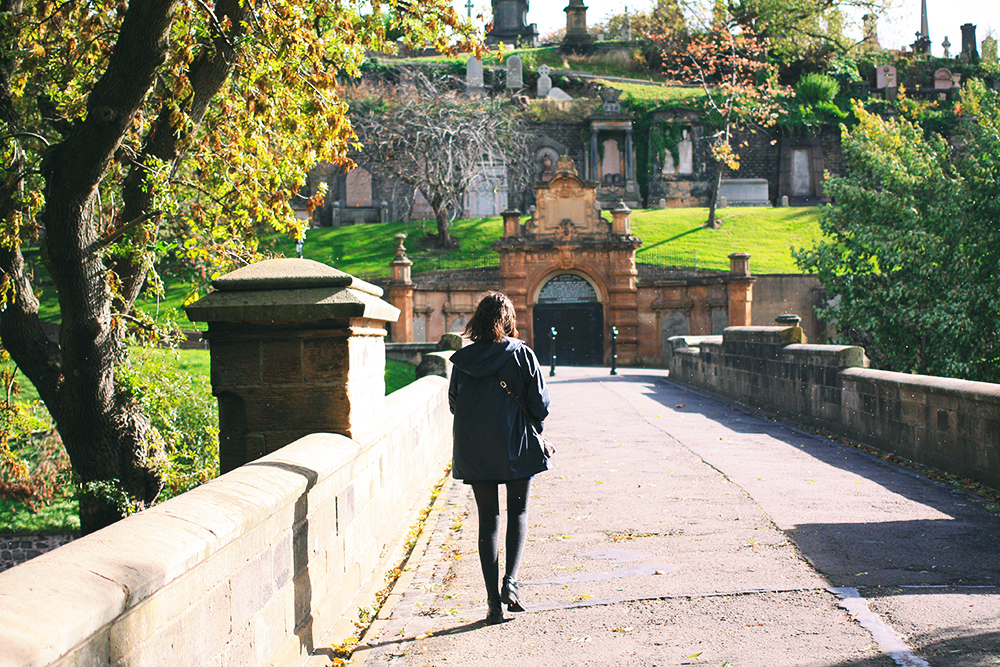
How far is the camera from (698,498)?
7.71m

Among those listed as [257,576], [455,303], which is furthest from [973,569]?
[455,303]

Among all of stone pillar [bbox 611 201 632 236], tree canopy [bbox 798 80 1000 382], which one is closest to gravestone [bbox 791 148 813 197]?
stone pillar [bbox 611 201 632 236]

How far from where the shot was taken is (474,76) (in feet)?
183

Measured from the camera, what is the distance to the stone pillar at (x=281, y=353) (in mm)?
5020

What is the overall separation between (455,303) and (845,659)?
1221 inches

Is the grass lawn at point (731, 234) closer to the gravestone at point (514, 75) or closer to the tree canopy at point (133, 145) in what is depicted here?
the gravestone at point (514, 75)

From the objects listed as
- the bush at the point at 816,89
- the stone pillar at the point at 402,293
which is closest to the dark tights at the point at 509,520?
the stone pillar at the point at 402,293

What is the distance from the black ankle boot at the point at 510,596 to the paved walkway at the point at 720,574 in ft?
0.20

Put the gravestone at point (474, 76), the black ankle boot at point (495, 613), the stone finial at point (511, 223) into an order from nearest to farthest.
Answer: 1. the black ankle boot at point (495, 613)
2. the stone finial at point (511, 223)
3. the gravestone at point (474, 76)

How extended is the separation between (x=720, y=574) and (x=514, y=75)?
53.8 meters

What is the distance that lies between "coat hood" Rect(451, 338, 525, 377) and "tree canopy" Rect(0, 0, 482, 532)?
13.0ft

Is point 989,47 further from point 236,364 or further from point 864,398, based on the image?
point 236,364

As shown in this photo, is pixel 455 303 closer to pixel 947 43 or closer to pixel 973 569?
pixel 973 569

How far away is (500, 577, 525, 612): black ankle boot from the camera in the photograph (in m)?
4.84
